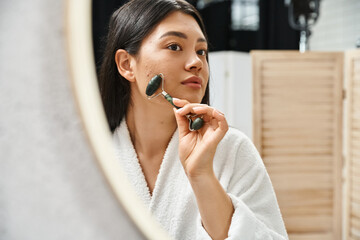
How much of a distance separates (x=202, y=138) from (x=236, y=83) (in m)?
0.60

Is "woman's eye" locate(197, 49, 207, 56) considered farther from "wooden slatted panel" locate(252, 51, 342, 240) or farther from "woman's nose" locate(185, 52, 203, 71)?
"wooden slatted panel" locate(252, 51, 342, 240)

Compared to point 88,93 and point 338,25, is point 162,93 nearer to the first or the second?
point 88,93

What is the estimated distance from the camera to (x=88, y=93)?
0.82 feet

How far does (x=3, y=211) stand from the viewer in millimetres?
248

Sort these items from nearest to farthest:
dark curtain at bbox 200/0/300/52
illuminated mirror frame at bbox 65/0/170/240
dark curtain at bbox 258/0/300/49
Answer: illuminated mirror frame at bbox 65/0/170/240 < dark curtain at bbox 200/0/300/52 < dark curtain at bbox 258/0/300/49

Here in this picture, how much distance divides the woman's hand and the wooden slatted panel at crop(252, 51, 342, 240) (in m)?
0.57

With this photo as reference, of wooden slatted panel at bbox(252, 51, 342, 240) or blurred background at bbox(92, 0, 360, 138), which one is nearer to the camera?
blurred background at bbox(92, 0, 360, 138)

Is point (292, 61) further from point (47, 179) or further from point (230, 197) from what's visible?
point (47, 179)

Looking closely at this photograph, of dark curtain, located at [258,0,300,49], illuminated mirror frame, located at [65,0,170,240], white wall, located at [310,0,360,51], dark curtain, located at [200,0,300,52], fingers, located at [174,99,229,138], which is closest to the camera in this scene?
illuminated mirror frame, located at [65,0,170,240]

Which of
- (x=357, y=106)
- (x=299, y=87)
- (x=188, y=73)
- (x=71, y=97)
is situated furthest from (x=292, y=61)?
(x=71, y=97)

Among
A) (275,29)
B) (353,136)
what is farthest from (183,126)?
(275,29)

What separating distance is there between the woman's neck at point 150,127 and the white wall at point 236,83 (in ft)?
1.26

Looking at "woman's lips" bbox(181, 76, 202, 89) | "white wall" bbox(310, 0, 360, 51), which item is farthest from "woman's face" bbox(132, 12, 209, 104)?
"white wall" bbox(310, 0, 360, 51)

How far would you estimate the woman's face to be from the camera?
403mm
